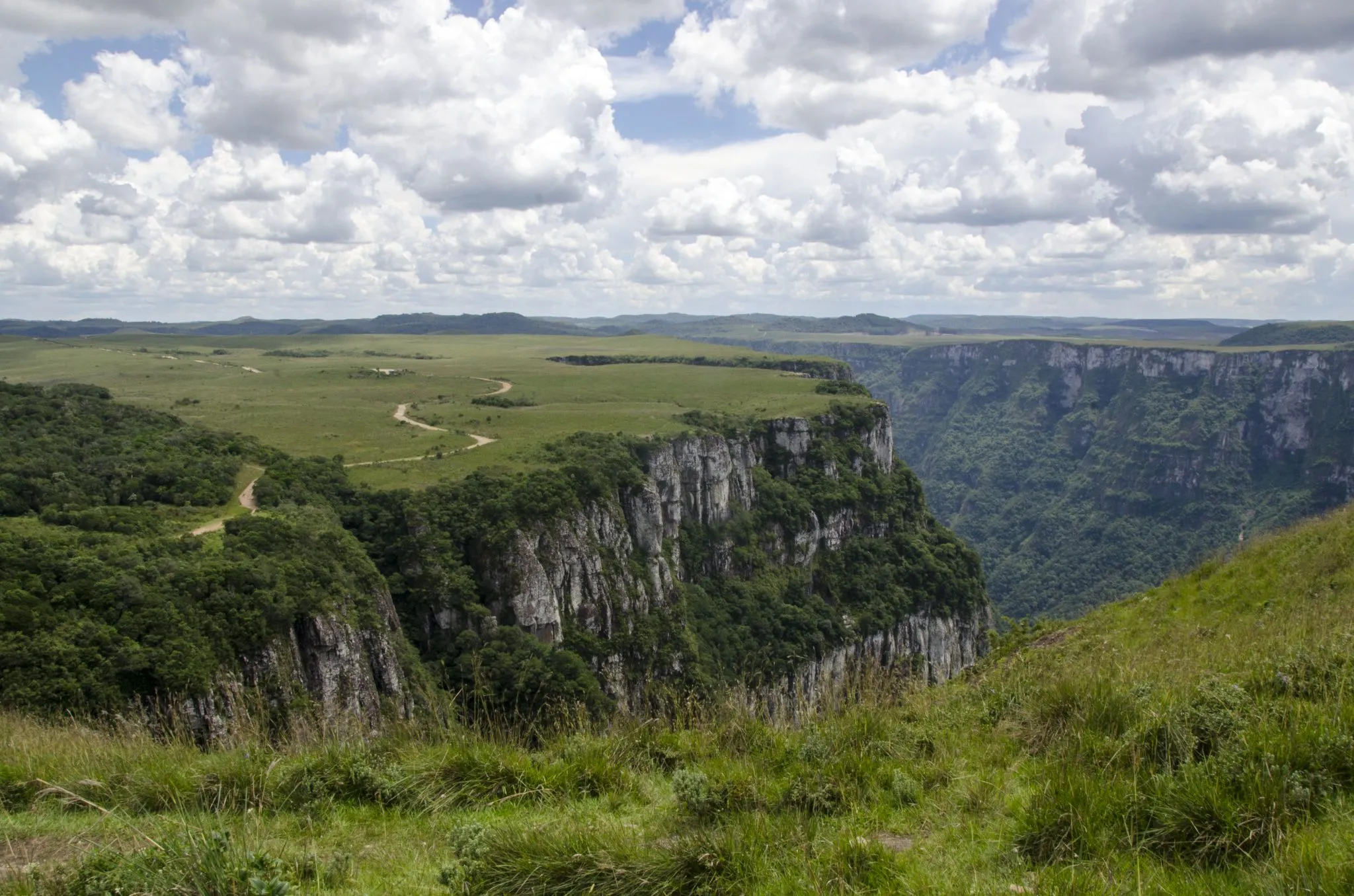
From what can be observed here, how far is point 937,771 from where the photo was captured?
28.6 ft

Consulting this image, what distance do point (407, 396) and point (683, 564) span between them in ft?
173

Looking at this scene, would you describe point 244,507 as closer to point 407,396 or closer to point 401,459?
point 401,459

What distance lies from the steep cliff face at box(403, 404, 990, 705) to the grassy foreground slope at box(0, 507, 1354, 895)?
114ft

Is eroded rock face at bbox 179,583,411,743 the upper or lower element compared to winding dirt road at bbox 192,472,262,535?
lower

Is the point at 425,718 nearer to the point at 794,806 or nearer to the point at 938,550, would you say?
the point at 794,806

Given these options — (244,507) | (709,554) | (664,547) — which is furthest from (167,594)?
(709,554)

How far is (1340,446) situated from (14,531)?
795 feet

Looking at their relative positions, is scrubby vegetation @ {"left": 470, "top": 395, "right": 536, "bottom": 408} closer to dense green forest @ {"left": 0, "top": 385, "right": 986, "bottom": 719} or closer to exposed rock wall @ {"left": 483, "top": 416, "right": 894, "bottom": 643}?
dense green forest @ {"left": 0, "top": 385, "right": 986, "bottom": 719}

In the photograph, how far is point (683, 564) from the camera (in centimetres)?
8650

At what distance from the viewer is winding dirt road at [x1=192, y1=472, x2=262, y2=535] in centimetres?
4559

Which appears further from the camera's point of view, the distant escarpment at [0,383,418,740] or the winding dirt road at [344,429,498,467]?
the winding dirt road at [344,429,498,467]

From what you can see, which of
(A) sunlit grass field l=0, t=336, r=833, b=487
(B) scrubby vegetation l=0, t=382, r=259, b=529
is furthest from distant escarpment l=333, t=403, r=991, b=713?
(B) scrubby vegetation l=0, t=382, r=259, b=529

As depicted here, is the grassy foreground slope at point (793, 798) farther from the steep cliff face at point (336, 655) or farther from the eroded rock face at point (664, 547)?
the eroded rock face at point (664, 547)

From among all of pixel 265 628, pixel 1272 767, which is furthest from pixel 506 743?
pixel 265 628
